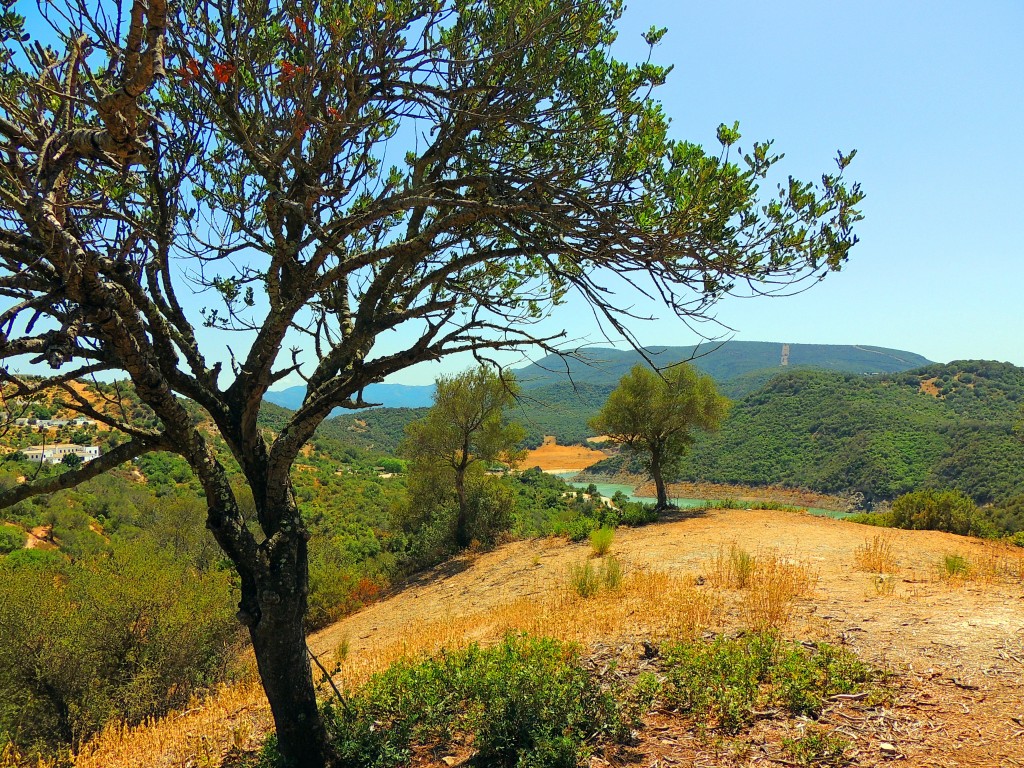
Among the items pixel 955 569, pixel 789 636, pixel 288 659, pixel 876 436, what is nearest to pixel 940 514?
pixel 955 569

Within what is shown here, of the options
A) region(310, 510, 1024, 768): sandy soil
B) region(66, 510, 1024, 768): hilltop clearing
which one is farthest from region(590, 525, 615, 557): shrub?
region(66, 510, 1024, 768): hilltop clearing

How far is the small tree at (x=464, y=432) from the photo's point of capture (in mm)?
24516

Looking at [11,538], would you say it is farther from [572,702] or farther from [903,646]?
[903,646]

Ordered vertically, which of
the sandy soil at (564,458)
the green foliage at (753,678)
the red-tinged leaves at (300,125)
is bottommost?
the sandy soil at (564,458)

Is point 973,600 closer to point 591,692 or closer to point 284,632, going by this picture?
point 591,692

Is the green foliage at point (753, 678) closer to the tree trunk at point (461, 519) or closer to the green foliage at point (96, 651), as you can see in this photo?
the green foliage at point (96, 651)

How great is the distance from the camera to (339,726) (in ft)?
17.2

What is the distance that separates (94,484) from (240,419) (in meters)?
51.3

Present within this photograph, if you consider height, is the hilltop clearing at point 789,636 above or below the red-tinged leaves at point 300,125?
below

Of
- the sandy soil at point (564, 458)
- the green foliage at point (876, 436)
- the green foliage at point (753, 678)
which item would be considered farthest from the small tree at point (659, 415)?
the sandy soil at point (564, 458)

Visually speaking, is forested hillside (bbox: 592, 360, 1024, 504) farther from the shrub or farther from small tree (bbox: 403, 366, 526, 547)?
the shrub

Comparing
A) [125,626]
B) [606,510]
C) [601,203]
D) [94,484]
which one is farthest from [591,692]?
[94,484]

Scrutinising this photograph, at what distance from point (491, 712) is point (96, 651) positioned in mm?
10382

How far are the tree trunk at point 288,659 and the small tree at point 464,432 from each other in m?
19.2
